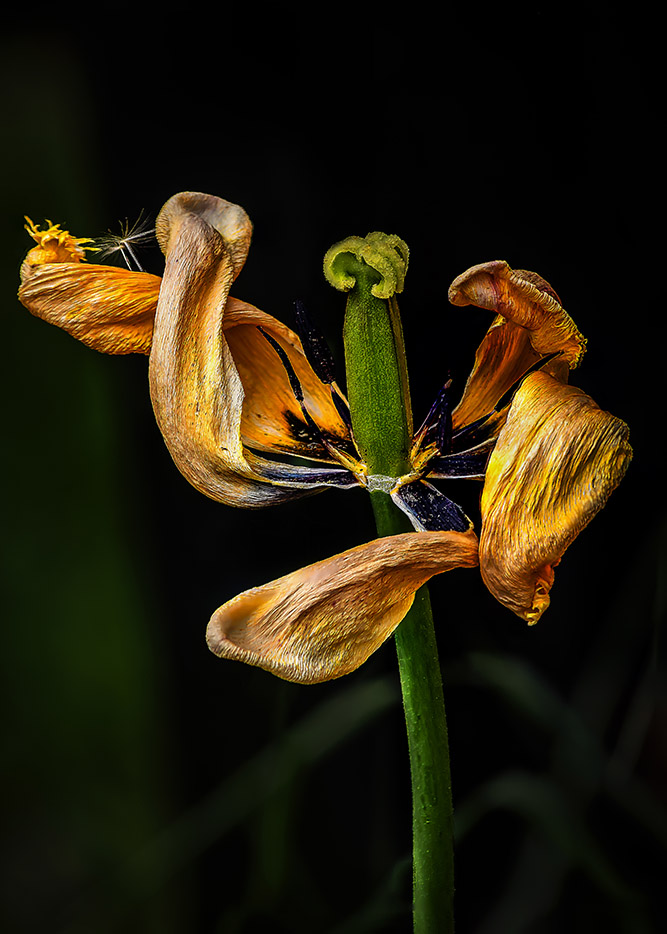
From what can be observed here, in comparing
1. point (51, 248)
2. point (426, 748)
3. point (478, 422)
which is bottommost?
point (426, 748)

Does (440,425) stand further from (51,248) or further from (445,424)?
(51,248)

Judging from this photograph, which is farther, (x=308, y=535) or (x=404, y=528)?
(x=308, y=535)

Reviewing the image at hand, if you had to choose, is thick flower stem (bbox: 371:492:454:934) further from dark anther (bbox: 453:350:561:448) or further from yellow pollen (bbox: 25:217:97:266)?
yellow pollen (bbox: 25:217:97:266)

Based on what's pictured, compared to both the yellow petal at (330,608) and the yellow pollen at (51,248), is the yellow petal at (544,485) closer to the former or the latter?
the yellow petal at (330,608)

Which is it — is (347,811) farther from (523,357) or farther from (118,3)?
(118,3)

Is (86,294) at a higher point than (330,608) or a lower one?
higher

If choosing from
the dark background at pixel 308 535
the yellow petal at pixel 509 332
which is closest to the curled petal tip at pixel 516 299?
the yellow petal at pixel 509 332

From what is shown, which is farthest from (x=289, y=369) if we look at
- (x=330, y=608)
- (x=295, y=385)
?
(x=330, y=608)
